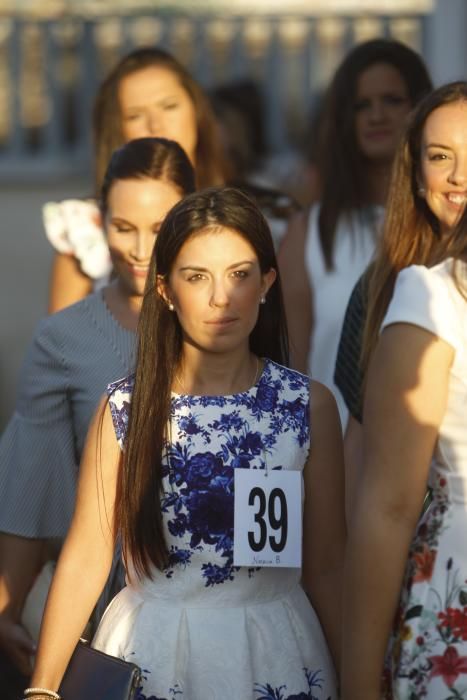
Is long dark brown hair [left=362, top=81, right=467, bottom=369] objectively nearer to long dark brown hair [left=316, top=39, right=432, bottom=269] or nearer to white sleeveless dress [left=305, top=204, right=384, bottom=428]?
white sleeveless dress [left=305, top=204, right=384, bottom=428]

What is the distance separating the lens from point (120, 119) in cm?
560

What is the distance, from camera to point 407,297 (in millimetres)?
3303

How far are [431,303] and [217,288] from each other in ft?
1.90

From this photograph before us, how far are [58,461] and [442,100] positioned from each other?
4.61ft

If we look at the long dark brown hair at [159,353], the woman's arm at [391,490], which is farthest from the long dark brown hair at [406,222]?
the woman's arm at [391,490]

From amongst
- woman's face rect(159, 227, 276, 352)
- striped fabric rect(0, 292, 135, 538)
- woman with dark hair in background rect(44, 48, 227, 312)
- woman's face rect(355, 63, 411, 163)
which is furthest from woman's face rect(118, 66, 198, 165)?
woman's face rect(159, 227, 276, 352)

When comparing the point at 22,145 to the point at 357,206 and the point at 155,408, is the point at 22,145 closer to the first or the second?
the point at 357,206

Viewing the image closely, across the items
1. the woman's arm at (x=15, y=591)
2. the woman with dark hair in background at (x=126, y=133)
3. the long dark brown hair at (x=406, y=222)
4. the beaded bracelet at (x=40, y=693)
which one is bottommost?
the beaded bracelet at (x=40, y=693)

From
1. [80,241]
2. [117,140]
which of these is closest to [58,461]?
[80,241]

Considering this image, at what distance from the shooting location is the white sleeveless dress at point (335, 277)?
18.0ft

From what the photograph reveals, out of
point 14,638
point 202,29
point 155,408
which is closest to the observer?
point 155,408

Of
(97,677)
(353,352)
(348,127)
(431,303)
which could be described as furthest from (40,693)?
(348,127)

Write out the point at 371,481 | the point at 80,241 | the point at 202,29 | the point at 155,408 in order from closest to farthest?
the point at 371,481, the point at 155,408, the point at 80,241, the point at 202,29

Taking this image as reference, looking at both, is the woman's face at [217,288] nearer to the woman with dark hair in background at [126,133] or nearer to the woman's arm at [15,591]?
the woman's arm at [15,591]
